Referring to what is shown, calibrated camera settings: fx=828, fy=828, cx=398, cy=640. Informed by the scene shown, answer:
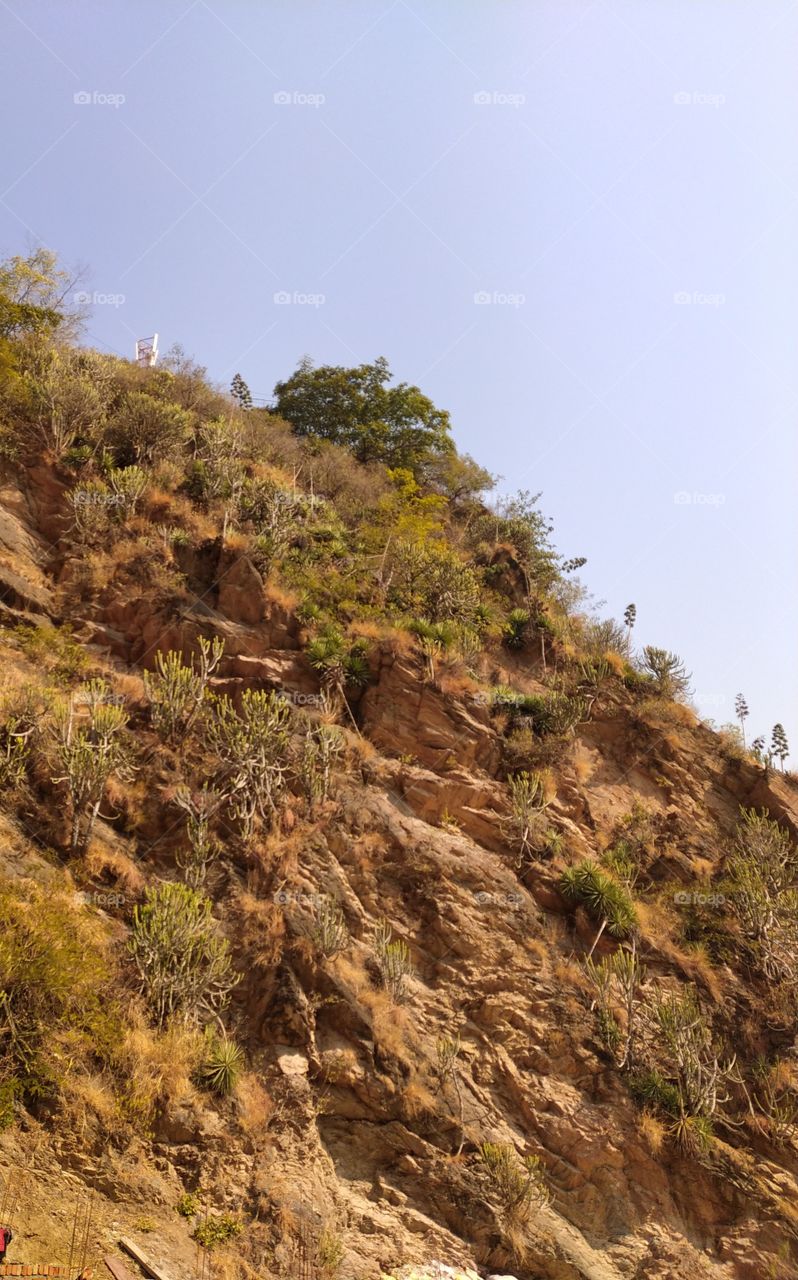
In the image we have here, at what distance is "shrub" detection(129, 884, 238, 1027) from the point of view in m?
9.27

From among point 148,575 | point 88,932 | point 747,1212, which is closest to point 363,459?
point 148,575

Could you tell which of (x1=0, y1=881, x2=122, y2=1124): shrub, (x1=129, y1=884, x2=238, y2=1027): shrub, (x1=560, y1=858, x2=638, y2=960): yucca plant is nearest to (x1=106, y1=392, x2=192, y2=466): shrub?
(x1=129, y1=884, x2=238, y2=1027): shrub

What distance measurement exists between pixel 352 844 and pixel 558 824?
4.24 meters

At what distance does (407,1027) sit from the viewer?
35.4 feet

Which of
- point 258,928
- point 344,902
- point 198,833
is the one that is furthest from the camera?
point 344,902

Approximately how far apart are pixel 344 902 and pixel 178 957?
295cm

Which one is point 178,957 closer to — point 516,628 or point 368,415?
point 516,628

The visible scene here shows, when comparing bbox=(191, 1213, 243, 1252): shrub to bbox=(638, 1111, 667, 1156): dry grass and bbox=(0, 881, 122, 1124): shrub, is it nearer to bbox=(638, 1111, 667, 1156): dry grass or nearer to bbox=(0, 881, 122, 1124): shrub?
bbox=(0, 881, 122, 1124): shrub

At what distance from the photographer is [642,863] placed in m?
15.5

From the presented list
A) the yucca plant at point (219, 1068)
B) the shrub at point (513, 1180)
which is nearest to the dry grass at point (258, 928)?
the yucca plant at point (219, 1068)

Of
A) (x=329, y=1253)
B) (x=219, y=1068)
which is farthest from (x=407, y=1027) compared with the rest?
(x=329, y=1253)

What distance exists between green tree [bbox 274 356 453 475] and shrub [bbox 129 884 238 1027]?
20.2 metres

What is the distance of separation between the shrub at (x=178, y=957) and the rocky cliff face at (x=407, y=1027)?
1.70ft

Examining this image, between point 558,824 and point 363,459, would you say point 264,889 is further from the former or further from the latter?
point 363,459
